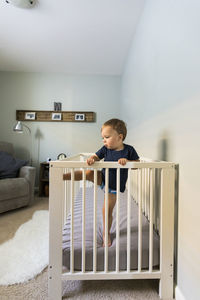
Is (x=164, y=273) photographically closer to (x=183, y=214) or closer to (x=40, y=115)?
(x=183, y=214)

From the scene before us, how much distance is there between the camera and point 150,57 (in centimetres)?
148

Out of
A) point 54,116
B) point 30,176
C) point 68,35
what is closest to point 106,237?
point 30,176

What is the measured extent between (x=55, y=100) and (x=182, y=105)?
110 inches

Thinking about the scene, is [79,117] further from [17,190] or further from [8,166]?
[17,190]

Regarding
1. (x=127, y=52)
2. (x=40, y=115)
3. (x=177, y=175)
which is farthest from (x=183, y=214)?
(x=40, y=115)

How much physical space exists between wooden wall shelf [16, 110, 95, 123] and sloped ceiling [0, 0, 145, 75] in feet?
2.47

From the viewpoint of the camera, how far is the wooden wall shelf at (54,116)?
3.26 metres

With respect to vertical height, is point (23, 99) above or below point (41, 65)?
below

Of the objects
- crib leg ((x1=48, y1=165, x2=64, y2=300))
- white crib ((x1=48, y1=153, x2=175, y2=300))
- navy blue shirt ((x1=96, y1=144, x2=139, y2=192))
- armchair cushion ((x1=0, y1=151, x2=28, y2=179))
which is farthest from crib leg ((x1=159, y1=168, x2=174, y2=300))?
armchair cushion ((x1=0, y1=151, x2=28, y2=179))

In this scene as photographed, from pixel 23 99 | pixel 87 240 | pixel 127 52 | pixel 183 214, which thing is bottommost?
pixel 87 240

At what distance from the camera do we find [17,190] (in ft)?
7.54

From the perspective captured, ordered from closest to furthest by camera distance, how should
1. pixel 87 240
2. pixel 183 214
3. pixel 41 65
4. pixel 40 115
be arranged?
pixel 183 214 < pixel 87 240 < pixel 41 65 < pixel 40 115

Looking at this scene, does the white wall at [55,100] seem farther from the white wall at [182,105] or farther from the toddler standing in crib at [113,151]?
the toddler standing in crib at [113,151]

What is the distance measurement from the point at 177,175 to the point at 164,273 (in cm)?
53
